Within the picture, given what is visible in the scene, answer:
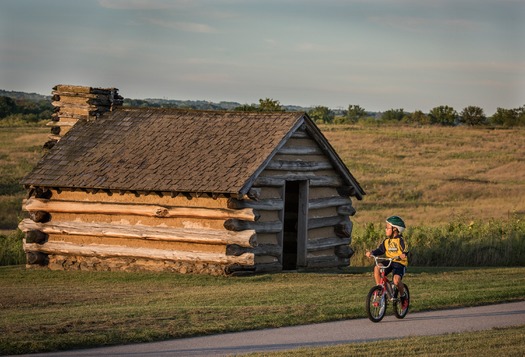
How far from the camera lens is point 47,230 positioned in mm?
24562

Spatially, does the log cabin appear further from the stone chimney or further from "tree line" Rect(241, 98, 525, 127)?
"tree line" Rect(241, 98, 525, 127)

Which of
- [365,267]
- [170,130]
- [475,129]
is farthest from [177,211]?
[475,129]

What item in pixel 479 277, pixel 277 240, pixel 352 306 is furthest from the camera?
pixel 277 240

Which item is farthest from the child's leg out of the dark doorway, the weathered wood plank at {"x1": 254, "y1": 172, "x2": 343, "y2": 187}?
the dark doorway

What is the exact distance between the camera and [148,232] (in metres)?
23.0

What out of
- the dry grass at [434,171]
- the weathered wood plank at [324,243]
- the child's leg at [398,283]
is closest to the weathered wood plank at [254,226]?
the weathered wood plank at [324,243]

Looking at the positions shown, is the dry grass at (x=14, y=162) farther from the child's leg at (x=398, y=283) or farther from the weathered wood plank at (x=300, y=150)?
the child's leg at (x=398, y=283)

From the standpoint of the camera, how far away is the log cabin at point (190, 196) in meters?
22.2

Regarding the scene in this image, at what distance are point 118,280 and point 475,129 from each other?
214 feet

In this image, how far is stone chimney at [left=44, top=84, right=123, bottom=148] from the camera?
26422 millimetres

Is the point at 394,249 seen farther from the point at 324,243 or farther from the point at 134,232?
the point at 324,243

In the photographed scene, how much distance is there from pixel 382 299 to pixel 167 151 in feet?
31.9

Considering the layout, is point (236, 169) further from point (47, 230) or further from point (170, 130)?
point (47, 230)

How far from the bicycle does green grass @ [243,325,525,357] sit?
143cm
